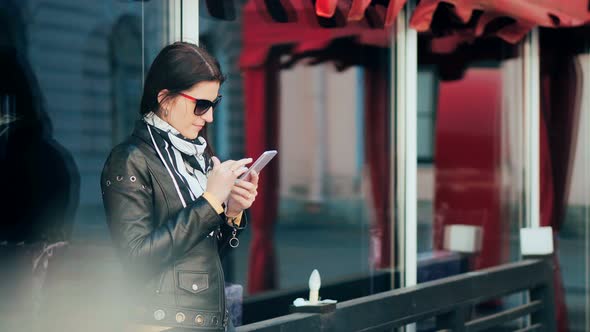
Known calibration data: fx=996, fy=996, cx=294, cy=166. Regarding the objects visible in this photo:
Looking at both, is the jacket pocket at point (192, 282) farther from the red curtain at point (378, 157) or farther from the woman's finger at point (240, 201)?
the red curtain at point (378, 157)

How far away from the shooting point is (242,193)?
93.4 inches

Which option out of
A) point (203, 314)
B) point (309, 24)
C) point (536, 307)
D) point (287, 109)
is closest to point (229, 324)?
point (203, 314)

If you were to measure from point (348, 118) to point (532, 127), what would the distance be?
1.10 metres

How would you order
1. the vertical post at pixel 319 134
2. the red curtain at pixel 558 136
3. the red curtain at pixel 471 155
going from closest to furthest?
1. the red curtain at pixel 558 136
2. the vertical post at pixel 319 134
3. the red curtain at pixel 471 155

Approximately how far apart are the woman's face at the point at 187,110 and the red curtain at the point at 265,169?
306 centimetres

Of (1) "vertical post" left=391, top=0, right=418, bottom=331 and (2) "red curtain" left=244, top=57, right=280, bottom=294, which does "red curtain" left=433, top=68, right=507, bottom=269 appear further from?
(1) "vertical post" left=391, top=0, right=418, bottom=331

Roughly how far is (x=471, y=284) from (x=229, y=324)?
6.55ft

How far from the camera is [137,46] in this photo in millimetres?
3975

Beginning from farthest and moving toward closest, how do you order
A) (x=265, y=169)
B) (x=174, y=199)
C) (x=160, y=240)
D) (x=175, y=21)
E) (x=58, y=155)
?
(x=265, y=169) < (x=58, y=155) < (x=175, y=21) < (x=174, y=199) < (x=160, y=240)

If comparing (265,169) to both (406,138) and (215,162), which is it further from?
(215,162)

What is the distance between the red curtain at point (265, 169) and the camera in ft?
18.4

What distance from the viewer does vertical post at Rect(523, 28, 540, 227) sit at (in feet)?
19.1

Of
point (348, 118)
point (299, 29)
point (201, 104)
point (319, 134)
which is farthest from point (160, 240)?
point (319, 134)

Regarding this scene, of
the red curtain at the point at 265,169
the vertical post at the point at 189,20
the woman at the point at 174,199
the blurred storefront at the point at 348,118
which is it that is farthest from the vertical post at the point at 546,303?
the woman at the point at 174,199
